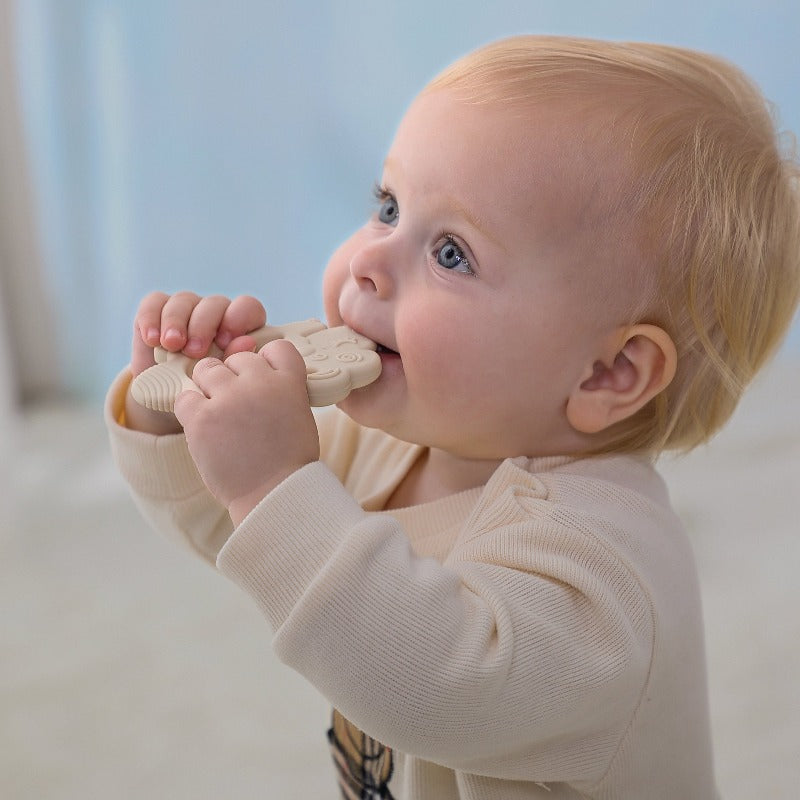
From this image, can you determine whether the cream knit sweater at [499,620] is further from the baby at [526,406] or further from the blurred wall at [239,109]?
the blurred wall at [239,109]

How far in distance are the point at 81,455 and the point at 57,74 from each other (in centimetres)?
65

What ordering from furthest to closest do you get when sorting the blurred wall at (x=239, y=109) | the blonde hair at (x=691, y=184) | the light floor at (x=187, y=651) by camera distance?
the blurred wall at (x=239, y=109)
the light floor at (x=187, y=651)
the blonde hair at (x=691, y=184)

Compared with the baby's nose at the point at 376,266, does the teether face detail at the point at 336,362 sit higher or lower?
lower

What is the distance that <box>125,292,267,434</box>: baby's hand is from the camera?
0.88 metres

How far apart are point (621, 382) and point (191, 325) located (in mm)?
347

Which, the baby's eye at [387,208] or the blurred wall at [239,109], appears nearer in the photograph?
the baby's eye at [387,208]

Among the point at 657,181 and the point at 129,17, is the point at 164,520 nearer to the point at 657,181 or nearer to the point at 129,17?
the point at 657,181

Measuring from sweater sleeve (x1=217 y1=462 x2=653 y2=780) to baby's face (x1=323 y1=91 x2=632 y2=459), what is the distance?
0.11 metres

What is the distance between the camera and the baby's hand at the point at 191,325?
0.88 m

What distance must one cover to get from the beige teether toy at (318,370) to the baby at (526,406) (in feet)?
0.06

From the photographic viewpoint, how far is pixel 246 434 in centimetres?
72

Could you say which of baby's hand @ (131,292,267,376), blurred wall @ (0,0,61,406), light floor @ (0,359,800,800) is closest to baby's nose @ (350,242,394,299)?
baby's hand @ (131,292,267,376)

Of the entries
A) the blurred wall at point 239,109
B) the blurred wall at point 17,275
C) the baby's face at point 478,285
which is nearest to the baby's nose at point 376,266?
the baby's face at point 478,285

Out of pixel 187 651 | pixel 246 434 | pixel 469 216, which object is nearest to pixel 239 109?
pixel 187 651
